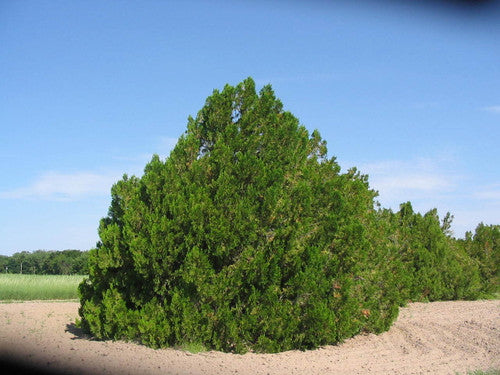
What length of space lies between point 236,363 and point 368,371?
220cm

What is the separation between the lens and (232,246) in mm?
8539

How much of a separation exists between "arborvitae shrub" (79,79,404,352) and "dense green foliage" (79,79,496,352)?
2 centimetres

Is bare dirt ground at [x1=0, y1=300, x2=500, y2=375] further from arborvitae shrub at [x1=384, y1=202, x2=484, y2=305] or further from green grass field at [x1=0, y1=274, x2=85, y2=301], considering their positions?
green grass field at [x1=0, y1=274, x2=85, y2=301]

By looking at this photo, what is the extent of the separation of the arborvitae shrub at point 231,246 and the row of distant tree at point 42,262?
2601 inches

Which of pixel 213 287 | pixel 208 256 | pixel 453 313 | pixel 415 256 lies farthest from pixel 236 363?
pixel 415 256

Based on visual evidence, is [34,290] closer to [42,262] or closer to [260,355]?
[260,355]

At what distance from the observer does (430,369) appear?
8031 mm

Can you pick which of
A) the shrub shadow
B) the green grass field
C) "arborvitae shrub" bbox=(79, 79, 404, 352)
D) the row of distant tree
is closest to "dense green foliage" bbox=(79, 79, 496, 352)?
"arborvitae shrub" bbox=(79, 79, 404, 352)

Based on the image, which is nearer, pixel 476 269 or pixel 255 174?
pixel 255 174

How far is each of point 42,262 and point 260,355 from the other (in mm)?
78182

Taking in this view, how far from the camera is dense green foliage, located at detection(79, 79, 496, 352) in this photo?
27.9 ft

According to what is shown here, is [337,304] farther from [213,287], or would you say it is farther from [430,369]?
[213,287]

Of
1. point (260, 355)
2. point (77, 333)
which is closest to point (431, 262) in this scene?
point (260, 355)

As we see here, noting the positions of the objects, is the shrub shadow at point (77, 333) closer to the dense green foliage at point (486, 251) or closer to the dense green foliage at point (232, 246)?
the dense green foliage at point (232, 246)
